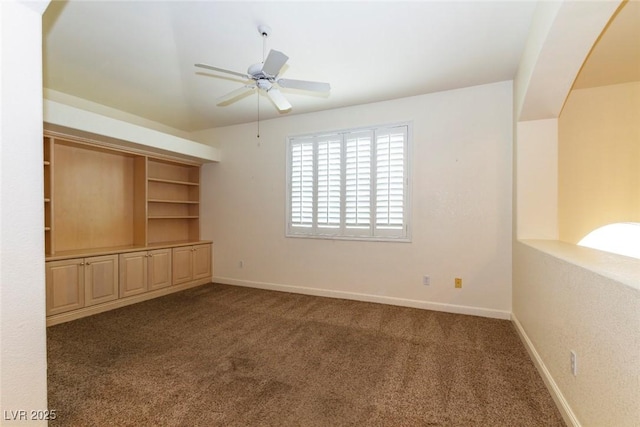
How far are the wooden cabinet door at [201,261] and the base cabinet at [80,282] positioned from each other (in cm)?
125

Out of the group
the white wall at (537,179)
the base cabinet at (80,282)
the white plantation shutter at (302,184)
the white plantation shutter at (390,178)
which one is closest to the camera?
the white wall at (537,179)

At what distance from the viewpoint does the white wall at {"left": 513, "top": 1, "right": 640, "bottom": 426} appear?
3.97ft

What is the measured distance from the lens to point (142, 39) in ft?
8.90

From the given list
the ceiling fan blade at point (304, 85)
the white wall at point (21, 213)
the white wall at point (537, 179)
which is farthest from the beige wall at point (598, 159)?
the white wall at point (21, 213)

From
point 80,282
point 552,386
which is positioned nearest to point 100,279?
point 80,282

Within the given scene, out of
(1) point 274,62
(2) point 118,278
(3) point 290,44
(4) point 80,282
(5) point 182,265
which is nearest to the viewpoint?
(1) point 274,62

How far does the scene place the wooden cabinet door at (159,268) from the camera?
4.18 metres

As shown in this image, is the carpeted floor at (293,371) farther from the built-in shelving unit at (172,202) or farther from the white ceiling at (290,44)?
the white ceiling at (290,44)

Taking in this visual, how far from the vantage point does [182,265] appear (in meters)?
4.65

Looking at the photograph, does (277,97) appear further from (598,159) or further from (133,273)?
(598,159)

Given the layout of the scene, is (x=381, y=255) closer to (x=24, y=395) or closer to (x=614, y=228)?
(x=614, y=228)

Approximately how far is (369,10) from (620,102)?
118 inches

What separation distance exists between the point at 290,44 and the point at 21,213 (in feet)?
8.02

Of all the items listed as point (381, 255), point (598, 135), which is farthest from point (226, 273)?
point (598, 135)
